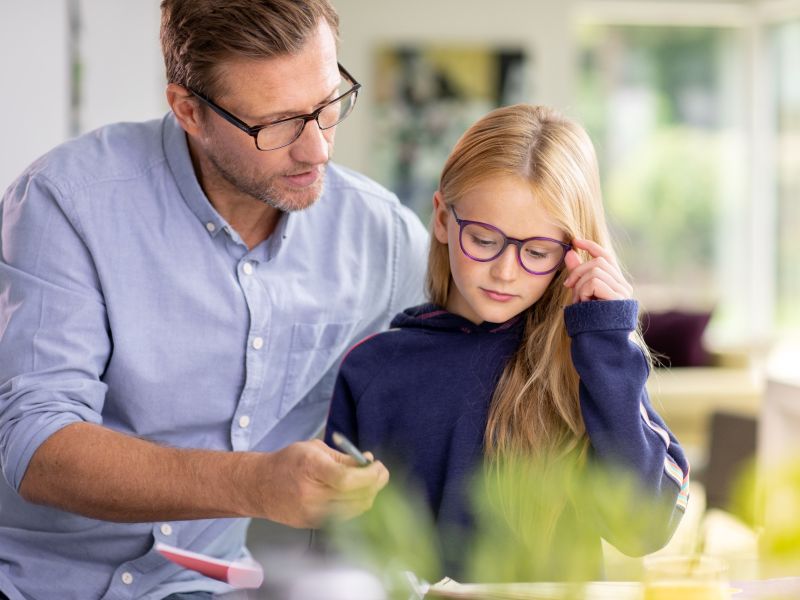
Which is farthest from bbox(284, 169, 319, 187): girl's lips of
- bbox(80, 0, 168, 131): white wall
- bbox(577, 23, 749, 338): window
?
bbox(577, 23, 749, 338): window

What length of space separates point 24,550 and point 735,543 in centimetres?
400

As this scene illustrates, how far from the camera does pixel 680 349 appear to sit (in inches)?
247

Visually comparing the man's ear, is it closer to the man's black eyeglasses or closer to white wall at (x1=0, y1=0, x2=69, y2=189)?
the man's black eyeglasses

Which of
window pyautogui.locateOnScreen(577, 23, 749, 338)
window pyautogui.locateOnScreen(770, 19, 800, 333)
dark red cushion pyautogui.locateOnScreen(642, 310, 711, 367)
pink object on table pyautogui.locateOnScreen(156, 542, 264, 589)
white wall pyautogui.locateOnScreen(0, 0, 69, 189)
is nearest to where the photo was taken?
pink object on table pyautogui.locateOnScreen(156, 542, 264, 589)

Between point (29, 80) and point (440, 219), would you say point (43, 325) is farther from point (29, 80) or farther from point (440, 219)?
point (29, 80)

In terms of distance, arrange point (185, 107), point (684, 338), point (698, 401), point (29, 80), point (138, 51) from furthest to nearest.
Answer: point (684, 338)
point (698, 401)
point (138, 51)
point (29, 80)
point (185, 107)

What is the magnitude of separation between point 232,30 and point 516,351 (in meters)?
0.66

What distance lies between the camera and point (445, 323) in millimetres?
1676

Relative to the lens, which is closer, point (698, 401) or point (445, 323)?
point (445, 323)

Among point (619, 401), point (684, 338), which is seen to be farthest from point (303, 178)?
point (684, 338)

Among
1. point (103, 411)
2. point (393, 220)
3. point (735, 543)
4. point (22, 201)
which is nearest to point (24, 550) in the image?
point (103, 411)

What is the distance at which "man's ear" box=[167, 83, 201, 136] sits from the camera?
1752mm

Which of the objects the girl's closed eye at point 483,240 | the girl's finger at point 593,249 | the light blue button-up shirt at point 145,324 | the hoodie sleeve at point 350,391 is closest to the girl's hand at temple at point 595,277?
the girl's finger at point 593,249

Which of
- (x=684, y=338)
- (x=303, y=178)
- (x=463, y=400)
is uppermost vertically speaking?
(x=303, y=178)
